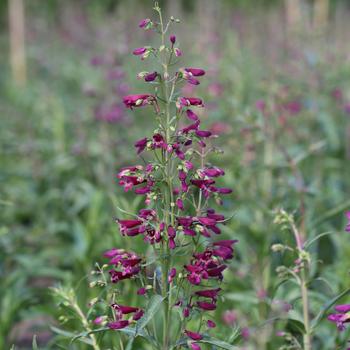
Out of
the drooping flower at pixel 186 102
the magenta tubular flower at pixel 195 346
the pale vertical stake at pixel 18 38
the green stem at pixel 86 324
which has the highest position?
the pale vertical stake at pixel 18 38

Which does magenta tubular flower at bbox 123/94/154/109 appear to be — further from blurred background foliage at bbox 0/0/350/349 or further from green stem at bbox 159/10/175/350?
blurred background foliage at bbox 0/0/350/349

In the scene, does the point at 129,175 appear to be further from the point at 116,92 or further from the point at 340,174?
the point at 340,174

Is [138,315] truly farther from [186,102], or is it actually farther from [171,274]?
[186,102]

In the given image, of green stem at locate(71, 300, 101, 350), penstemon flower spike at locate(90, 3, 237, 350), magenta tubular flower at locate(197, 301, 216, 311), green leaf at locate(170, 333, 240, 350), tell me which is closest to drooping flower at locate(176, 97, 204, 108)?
penstemon flower spike at locate(90, 3, 237, 350)

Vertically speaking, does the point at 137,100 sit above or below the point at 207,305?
above

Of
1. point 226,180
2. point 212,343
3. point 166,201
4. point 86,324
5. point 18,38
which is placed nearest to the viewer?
point 212,343

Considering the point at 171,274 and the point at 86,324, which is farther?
the point at 86,324

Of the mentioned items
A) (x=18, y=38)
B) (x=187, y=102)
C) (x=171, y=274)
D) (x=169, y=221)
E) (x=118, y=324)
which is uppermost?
(x=18, y=38)

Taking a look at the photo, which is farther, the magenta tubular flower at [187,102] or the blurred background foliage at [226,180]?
the blurred background foliage at [226,180]

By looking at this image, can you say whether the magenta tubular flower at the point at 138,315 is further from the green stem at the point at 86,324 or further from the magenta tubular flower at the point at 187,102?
the magenta tubular flower at the point at 187,102

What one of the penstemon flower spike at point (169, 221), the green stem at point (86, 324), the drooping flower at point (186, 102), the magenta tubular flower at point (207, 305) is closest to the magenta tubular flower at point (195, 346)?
the penstemon flower spike at point (169, 221)

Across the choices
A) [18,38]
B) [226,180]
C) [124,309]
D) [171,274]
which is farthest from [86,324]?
[18,38]

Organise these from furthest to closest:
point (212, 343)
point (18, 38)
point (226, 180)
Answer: point (18, 38) < point (226, 180) < point (212, 343)

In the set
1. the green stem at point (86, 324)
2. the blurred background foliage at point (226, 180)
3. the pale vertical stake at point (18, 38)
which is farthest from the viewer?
the pale vertical stake at point (18, 38)
